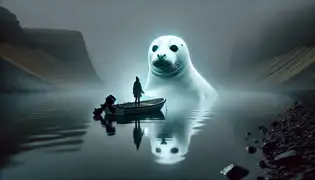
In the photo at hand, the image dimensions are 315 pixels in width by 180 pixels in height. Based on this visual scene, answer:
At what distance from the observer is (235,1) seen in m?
6.56

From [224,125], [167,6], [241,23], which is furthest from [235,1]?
[224,125]

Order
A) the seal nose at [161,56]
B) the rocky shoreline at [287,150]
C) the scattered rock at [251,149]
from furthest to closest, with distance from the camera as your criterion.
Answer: the seal nose at [161,56], the scattered rock at [251,149], the rocky shoreline at [287,150]

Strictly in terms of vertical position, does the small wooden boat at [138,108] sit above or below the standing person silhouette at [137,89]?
below

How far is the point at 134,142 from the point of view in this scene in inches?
169

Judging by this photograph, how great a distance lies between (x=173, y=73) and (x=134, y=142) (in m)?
2.69

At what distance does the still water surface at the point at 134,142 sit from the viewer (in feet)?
11.1

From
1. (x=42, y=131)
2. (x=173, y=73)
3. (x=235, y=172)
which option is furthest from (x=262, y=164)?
(x=173, y=73)

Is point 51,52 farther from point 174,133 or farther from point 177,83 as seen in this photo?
point 174,133

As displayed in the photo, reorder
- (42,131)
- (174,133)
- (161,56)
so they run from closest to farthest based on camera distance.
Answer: (174,133) → (42,131) → (161,56)

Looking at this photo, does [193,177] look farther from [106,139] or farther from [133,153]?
[106,139]

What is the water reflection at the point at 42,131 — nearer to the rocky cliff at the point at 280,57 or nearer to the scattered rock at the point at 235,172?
the scattered rock at the point at 235,172

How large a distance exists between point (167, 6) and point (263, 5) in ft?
4.46

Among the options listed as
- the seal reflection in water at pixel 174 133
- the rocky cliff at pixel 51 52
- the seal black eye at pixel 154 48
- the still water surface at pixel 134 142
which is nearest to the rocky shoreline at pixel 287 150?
the still water surface at pixel 134 142

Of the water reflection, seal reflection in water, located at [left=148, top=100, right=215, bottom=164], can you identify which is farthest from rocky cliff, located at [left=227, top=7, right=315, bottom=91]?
the water reflection
